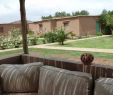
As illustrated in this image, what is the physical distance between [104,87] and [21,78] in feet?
4.54

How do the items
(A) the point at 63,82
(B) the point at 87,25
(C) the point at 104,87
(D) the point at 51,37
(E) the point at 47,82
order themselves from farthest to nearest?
(B) the point at 87,25 → (D) the point at 51,37 → (E) the point at 47,82 → (A) the point at 63,82 → (C) the point at 104,87

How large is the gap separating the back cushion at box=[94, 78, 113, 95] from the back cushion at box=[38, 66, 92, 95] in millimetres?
128

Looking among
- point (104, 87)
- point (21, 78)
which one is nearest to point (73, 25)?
point (21, 78)

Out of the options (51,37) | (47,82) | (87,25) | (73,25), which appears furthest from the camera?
(73,25)

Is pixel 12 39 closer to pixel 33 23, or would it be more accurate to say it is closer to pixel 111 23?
pixel 111 23

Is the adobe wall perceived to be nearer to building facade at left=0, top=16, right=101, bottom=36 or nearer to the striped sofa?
building facade at left=0, top=16, right=101, bottom=36

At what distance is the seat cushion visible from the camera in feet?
11.5

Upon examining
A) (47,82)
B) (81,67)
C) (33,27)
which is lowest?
(47,82)

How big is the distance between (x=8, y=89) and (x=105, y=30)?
24504 millimetres

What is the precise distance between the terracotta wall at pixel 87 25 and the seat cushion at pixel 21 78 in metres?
21.5

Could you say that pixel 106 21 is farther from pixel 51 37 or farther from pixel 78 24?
pixel 51 37

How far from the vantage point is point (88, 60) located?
3.16 meters

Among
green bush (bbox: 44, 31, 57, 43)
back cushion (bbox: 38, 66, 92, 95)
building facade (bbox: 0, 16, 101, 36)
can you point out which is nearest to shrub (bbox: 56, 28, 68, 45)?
green bush (bbox: 44, 31, 57, 43)

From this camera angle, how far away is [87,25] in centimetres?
2553
